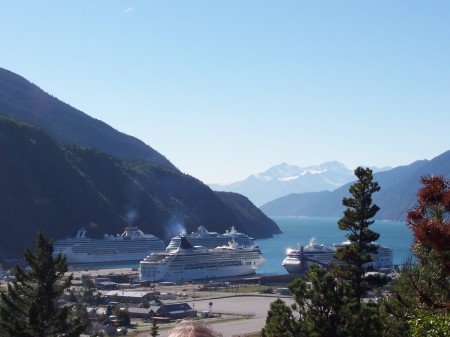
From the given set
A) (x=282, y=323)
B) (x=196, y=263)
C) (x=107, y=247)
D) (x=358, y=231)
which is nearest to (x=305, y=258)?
(x=196, y=263)

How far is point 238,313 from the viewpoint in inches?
1762

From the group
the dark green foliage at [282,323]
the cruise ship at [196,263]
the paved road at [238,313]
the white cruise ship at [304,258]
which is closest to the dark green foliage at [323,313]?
the dark green foliage at [282,323]

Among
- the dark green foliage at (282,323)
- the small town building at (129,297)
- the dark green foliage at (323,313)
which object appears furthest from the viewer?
the small town building at (129,297)

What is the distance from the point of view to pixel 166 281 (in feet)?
222

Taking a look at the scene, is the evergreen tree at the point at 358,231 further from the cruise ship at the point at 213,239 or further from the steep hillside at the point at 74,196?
the cruise ship at the point at 213,239

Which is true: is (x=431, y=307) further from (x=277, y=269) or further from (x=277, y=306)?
(x=277, y=269)

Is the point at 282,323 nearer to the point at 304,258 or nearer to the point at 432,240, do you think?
the point at 432,240

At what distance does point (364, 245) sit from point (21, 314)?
7976 millimetres

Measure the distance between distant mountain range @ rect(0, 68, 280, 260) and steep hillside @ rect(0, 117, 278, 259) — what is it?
124 mm

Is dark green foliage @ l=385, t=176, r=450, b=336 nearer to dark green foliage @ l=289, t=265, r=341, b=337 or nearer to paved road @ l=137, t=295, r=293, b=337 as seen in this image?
dark green foliage @ l=289, t=265, r=341, b=337

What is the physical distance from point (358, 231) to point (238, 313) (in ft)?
91.0

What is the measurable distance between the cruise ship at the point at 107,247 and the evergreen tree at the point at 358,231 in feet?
220

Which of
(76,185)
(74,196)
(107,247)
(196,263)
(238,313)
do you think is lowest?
(238,313)

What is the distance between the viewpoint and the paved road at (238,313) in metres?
37.3
